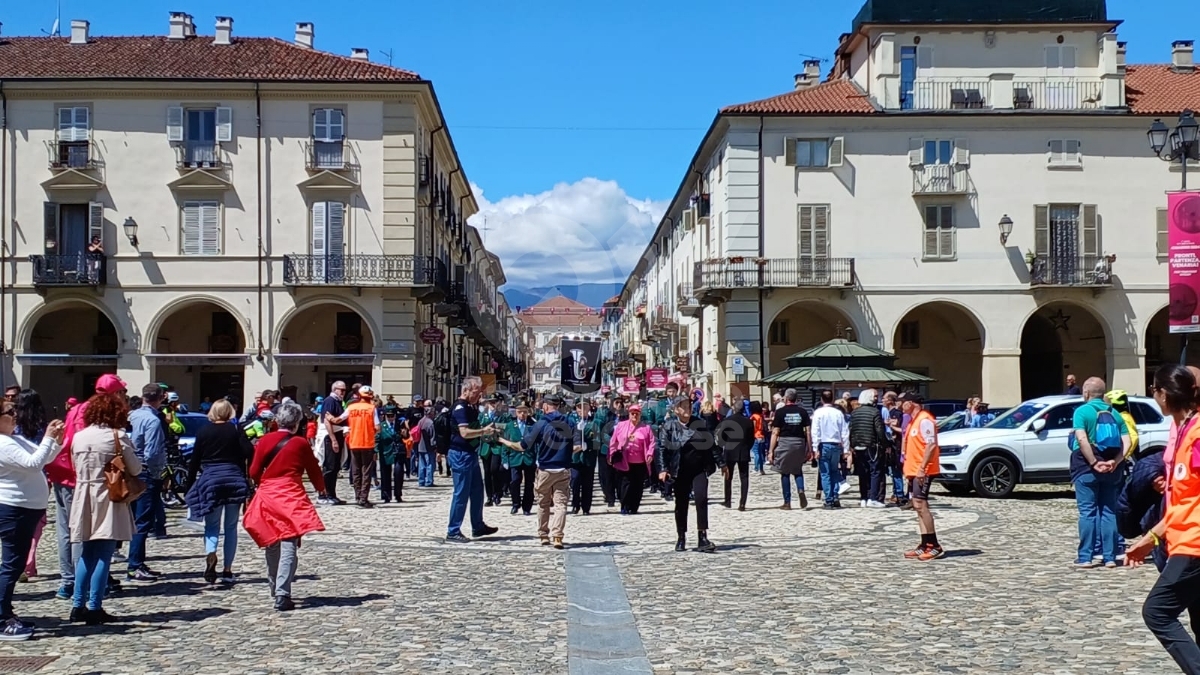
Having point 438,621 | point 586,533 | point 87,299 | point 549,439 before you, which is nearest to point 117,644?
point 438,621

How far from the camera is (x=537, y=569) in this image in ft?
42.8

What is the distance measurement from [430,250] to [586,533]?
2592 centimetres

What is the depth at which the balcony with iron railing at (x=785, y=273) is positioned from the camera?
3931cm

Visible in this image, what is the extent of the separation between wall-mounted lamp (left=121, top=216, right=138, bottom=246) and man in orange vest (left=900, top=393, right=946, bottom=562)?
1107 inches

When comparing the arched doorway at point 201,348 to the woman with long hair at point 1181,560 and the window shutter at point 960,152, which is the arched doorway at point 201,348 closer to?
the window shutter at point 960,152

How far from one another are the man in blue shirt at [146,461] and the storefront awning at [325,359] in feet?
80.1

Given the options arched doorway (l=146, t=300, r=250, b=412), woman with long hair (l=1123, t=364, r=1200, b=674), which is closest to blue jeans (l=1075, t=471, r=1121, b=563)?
woman with long hair (l=1123, t=364, r=1200, b=674)

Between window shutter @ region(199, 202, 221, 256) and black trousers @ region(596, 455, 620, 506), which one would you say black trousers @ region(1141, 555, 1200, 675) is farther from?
window shutter @ region(199, 202, 221, 256)

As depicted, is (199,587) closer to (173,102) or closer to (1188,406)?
(1188,406)

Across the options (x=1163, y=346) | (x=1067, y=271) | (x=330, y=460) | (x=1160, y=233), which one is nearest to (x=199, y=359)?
(x=330, y=460)

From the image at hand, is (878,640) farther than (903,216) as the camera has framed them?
No

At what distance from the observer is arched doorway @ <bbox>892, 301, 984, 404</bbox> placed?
140 feet

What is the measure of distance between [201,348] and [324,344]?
3.85 m

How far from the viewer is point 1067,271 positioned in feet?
129
